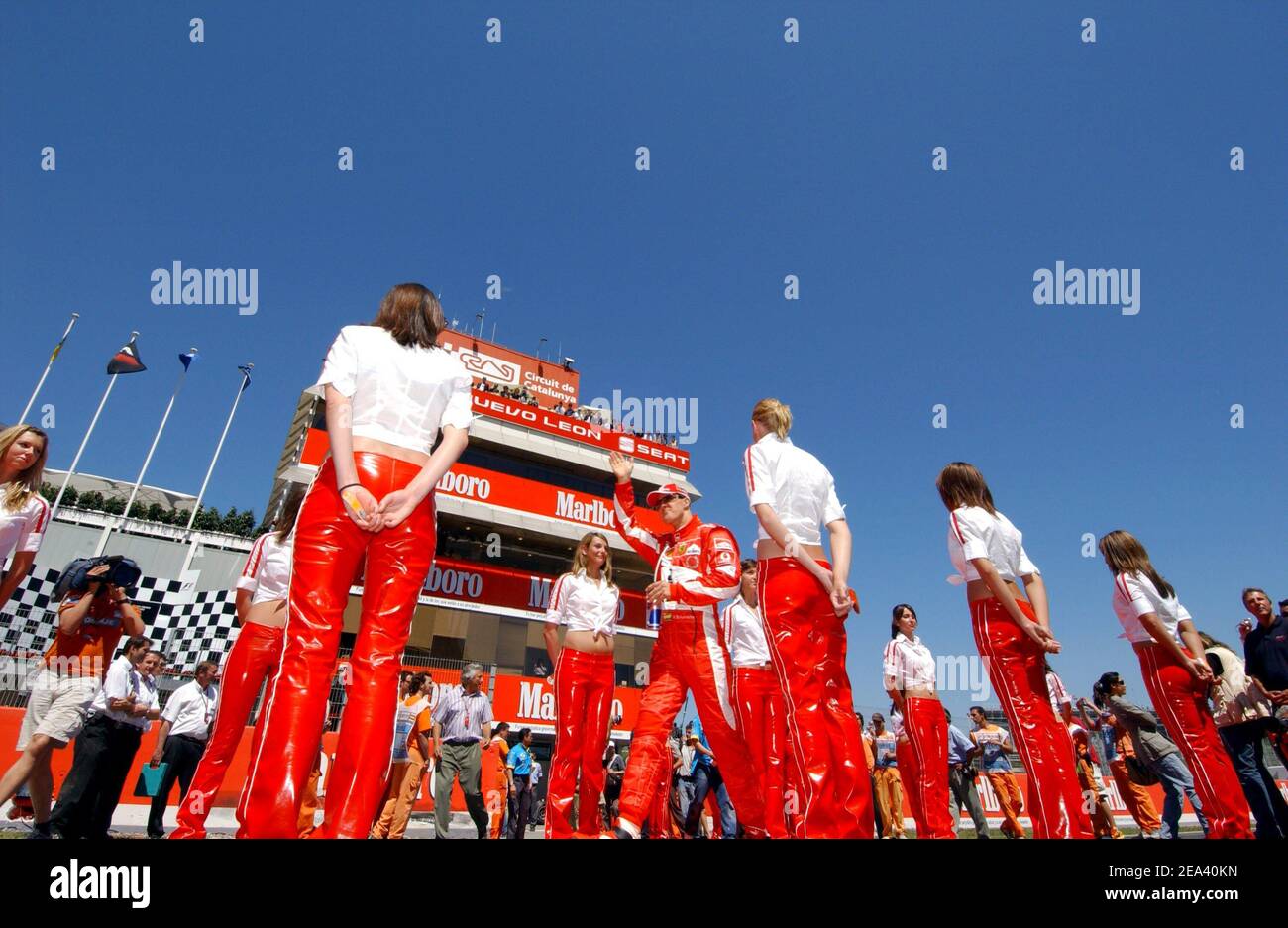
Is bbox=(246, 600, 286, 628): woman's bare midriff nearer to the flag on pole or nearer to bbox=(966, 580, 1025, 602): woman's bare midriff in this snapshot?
bbox=(966, 580, 1025, 602): woman's bare midriff

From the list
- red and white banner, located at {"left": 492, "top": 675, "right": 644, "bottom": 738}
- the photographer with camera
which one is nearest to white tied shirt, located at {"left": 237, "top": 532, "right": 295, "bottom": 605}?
the photographer with camera

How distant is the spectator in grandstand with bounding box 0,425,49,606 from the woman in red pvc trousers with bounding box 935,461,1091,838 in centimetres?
468

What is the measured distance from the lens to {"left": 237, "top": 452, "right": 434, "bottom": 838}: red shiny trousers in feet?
6.93

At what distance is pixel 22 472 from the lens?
338 centimetres

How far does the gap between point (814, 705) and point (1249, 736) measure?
3.94 m

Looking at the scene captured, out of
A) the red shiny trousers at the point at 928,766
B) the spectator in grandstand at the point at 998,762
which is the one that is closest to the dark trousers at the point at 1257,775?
the red shiny trousers at the point at 928,766

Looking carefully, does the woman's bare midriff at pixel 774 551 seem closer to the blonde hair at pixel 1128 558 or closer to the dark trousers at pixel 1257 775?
the blonde hair at pixel 1128 558

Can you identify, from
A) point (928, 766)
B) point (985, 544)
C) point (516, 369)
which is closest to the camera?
point (985, 544)

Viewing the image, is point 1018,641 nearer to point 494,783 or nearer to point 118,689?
point 118,689

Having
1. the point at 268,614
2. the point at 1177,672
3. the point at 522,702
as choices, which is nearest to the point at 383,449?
the point at 268,614

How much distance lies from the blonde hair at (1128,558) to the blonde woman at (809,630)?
2296mm
